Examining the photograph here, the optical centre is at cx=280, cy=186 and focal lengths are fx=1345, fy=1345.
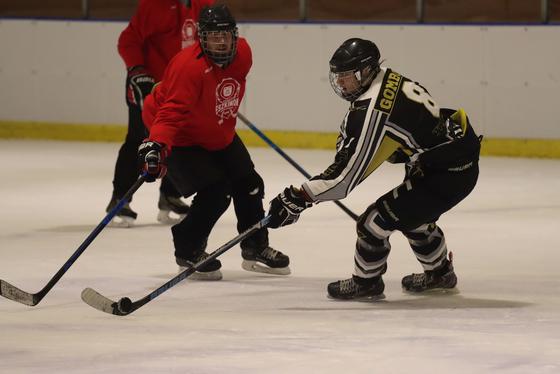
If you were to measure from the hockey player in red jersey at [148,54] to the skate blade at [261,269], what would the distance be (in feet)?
4.32

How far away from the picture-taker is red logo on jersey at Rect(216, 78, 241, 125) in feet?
16.4

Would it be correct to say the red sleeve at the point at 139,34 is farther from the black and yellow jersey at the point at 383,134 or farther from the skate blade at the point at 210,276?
the black and yellow jersey at the point at 383,134

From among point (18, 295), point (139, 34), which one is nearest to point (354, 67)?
point (18, 295)

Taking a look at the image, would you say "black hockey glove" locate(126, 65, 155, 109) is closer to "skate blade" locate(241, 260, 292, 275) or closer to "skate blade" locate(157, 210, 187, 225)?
"skate blade" locate(157, 210, 187, 225)

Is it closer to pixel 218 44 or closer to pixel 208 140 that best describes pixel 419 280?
pixel 208 140

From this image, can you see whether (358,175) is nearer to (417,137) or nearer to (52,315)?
(417,137)

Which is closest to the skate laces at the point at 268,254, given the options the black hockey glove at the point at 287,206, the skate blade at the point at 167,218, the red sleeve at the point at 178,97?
the red sleeve at the point at 178,97

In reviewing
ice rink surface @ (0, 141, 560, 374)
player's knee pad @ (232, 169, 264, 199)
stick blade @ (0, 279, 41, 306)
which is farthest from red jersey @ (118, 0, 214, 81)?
stick blade @ (0, 279, 41, 306)

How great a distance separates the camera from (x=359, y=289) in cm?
449

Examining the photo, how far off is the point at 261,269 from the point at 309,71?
181 inches

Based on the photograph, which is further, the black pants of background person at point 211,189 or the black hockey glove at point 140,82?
the black hockey glove at point 140,82

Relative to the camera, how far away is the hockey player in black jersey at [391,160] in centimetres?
420

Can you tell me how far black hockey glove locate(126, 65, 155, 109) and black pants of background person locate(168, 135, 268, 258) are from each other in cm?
125

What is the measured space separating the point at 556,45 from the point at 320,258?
13.2 ft
